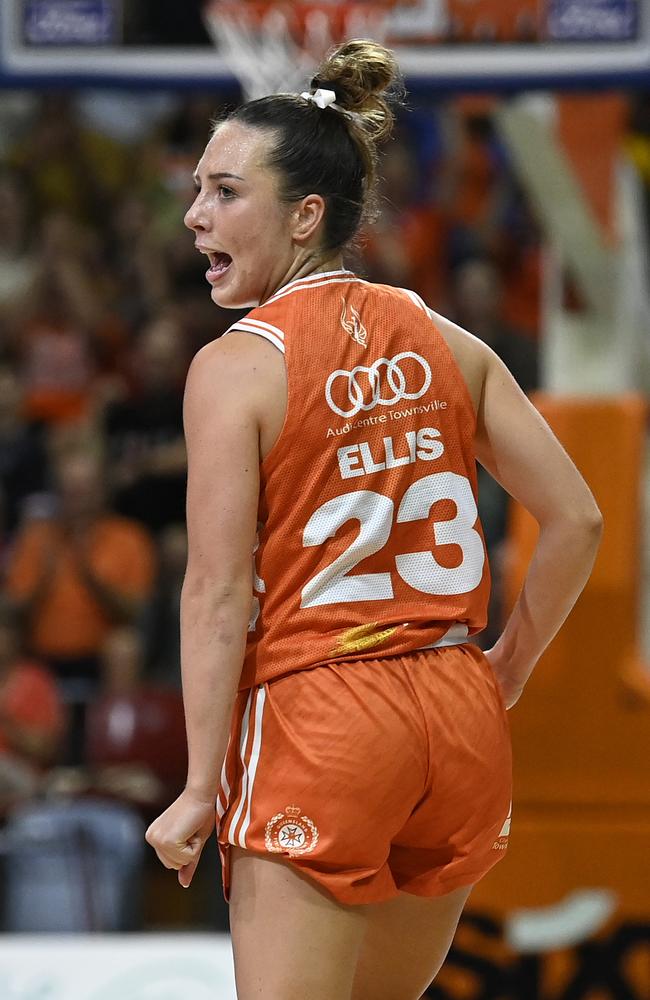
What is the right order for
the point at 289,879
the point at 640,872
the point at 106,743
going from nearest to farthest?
the point at 289,879 < the point at 640,872 < the point at 106,743

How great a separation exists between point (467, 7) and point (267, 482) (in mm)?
4095

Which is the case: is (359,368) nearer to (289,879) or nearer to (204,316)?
(289,879)

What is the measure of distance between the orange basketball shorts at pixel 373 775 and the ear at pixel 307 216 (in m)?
0.68

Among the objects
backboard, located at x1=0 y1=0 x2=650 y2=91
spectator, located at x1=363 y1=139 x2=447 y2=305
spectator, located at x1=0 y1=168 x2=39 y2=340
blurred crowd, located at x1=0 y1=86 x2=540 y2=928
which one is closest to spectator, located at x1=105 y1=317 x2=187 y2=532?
blurred crowd, located at x1=0 y1=86 x2=540 y2=928

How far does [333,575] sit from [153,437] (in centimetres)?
525

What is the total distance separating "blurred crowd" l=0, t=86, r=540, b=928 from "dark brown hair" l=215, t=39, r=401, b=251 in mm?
3366

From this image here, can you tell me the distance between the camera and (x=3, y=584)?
6.92 metres

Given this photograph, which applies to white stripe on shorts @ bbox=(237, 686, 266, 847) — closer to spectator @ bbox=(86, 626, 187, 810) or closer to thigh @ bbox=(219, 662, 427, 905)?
thigh @ bbox=(219, 662, 427, 905)

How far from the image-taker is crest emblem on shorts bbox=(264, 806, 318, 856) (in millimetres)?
2240

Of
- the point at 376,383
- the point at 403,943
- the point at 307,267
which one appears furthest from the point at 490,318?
the point at 403,943

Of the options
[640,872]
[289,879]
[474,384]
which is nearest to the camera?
[289,879]

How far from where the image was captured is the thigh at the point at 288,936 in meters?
2.22

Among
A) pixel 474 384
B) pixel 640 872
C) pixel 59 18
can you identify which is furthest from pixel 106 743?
pixel 474 384

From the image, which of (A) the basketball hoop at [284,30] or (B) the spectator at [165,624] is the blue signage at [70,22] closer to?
(A) the basketball hoop at [284,30]
